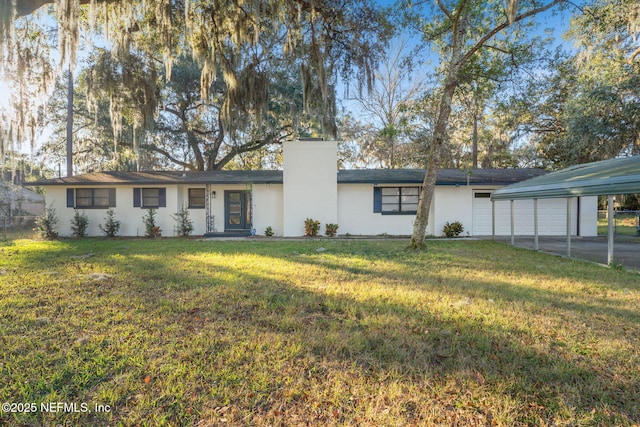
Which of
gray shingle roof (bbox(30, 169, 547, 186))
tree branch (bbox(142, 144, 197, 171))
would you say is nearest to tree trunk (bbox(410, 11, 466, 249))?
gray shingle roof (bbox(30, 169, 547, 186))

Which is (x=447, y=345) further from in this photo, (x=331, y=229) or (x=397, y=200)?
(x=397, y=200)

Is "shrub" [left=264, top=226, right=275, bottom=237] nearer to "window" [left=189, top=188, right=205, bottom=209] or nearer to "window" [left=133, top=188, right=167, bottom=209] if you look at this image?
"window" [left=189, top=188, right=205, bottom=209]

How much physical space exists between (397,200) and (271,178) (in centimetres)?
532

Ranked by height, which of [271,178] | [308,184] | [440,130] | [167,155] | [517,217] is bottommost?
[517,217]

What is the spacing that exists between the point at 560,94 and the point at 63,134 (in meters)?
29.4

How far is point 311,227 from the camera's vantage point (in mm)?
11680

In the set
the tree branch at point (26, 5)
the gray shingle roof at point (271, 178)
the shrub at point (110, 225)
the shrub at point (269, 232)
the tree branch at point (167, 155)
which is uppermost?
the tree branch at point (26, 5)

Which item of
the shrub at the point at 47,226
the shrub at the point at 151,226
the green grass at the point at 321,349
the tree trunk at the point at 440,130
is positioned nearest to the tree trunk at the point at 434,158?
the tree trunk at the point at 440,130

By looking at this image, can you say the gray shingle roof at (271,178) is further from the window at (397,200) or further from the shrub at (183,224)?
the shrub at (183,224)

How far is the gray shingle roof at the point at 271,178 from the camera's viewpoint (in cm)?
1184

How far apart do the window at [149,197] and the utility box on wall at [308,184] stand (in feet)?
16.5

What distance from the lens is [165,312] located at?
139 inches

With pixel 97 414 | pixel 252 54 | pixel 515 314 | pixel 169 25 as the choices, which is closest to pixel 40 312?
pixel 97 414

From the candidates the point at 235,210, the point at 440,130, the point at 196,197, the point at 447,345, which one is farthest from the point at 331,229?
the point at 447,345
